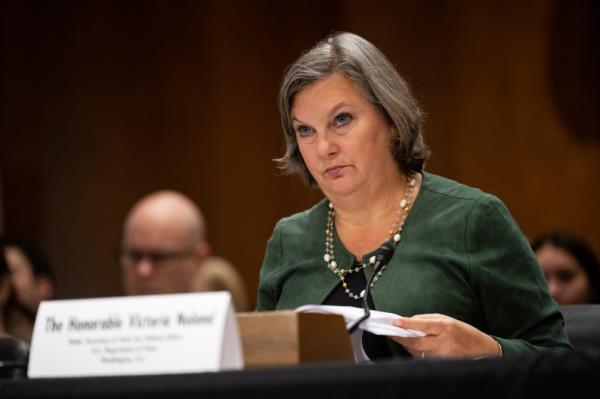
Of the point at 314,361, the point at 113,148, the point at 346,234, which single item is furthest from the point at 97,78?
the point at 314,361

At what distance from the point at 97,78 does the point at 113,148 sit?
0.44m

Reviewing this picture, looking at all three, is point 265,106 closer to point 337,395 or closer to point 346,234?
A: point 346,234

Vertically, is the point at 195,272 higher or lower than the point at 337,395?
lower

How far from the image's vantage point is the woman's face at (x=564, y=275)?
492cm

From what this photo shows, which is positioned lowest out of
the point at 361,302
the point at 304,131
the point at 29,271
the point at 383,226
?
the point at 29,271

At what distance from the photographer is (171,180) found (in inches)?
261

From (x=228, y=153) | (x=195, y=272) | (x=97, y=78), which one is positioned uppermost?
(x=97, y=78)

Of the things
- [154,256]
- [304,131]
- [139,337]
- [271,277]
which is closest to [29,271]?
[154,256]

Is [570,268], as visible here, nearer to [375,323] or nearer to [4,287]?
[4,287]

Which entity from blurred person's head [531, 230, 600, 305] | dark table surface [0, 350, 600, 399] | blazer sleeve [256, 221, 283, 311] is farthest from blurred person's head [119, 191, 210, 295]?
dark table surface [0, 350, 600, 399]

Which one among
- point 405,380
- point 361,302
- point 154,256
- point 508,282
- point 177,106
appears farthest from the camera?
point 177,106

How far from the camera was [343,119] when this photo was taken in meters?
2.75

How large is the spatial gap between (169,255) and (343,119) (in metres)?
2.99

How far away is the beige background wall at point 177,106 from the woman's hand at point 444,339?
3.66 meters
